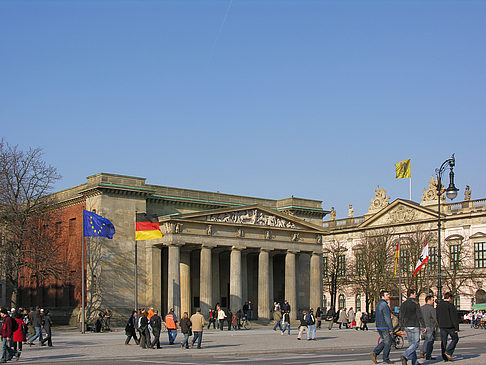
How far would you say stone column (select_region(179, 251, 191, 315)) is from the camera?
2539 inches

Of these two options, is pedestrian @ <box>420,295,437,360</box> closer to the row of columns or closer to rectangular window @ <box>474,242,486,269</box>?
the row of columns

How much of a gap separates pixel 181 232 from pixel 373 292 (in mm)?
31398

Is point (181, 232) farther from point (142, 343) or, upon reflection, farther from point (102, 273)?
point (142, 343)

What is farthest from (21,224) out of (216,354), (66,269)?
(216,354)

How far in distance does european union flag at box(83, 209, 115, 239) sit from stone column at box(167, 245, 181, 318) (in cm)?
1074

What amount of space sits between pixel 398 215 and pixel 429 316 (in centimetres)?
7647

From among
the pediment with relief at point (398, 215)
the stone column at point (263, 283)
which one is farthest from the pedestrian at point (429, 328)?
the pediment with relief at point (398, 215)

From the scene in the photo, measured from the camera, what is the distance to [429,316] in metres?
23.5

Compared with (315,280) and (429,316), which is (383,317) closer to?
(429,316)

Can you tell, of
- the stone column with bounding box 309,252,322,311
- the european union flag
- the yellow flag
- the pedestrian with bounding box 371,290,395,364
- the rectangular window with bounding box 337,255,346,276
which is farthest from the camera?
the rectangular window with bounding box 337,255,346,276

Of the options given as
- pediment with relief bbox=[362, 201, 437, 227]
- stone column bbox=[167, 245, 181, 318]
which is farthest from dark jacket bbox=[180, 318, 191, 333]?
pediment with relief bbox=[362, 201, 437, 227]

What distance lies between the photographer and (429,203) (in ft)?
318

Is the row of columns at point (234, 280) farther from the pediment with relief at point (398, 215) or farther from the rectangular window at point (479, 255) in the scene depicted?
the pediment with relief at point (398, 215)

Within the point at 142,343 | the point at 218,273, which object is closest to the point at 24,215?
the point at 218,273
